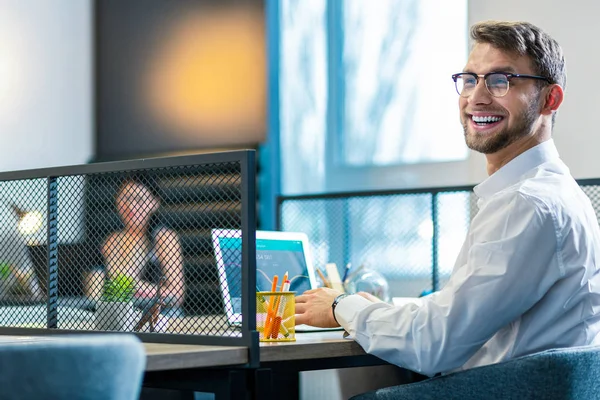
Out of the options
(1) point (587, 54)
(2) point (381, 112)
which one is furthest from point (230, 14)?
(1) point (587, 54)

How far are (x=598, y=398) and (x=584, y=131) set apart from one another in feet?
10.4

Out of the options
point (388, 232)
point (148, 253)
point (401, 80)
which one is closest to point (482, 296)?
point (148, 253)

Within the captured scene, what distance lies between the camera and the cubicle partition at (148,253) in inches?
68.0

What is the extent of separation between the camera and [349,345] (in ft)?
6.22

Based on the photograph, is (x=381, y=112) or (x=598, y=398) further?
(x=381, y=112)

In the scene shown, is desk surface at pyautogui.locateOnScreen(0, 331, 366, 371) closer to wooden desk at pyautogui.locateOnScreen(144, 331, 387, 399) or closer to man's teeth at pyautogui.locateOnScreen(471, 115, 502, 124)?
wooden desk at pyautogui.locateOnScreen(144, 331, 387, 399)

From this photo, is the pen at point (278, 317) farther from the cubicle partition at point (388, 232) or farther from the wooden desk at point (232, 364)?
the cubicle partition at point (388, 232)

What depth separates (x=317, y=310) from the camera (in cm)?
205

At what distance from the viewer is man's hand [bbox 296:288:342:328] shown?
2.04m

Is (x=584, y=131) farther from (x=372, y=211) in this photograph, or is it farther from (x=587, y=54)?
(x=372, y=211)

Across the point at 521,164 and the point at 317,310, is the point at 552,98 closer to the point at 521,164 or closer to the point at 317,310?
the point at 521,164

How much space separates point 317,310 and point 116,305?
1.45ft

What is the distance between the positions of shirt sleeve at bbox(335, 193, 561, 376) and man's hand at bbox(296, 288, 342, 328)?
21cm

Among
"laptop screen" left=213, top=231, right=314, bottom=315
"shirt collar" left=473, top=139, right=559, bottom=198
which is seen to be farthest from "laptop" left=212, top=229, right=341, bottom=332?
"shirt collar" left=473, top=139, right=559, bottom=198
